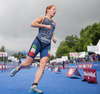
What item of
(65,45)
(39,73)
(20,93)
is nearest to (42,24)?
(39,73)

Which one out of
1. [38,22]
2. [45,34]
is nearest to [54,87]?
[45,34]

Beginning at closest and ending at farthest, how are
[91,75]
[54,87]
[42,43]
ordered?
[42,43] → [54,87] → [91,75]

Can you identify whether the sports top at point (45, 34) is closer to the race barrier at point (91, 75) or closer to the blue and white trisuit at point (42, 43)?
the blue and white trisuit at point (42, 43)

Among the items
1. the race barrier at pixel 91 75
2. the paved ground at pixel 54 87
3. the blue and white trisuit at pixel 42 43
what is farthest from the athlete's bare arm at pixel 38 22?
the race barrier at pixel 91 75

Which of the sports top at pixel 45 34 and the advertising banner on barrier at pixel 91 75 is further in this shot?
the advertising banner on barrier at pixel 91 75

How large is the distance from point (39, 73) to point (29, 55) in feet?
1.57

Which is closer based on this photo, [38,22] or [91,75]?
[38,22]

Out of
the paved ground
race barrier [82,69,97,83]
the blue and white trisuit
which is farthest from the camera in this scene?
race barrier [82,69,97,83]

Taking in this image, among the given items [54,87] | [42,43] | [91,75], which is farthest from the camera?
[91,75]

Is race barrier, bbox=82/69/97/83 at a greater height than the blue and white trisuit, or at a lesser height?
lesser

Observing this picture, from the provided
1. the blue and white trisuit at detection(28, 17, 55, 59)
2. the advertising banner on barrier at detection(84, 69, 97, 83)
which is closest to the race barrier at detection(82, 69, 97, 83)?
the advertising banner on barrier at detection(84, 69, 97, 83)

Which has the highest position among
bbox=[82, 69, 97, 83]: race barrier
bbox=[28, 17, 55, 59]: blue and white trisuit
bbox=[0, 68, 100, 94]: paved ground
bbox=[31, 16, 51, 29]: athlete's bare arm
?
bbox=[31, 16, 51, 29]: athlete's bare arm

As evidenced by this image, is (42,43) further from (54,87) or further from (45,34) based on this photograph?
(54,87)

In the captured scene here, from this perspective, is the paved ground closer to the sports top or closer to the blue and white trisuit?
the blue and white trisuit
